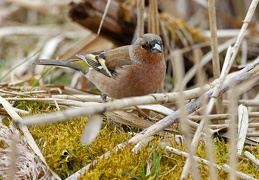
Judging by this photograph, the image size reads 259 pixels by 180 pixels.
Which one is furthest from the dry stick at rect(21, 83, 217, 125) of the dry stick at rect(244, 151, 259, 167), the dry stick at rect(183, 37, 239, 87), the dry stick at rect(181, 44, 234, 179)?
the dry stick at rect(183, 37, 239, 87)

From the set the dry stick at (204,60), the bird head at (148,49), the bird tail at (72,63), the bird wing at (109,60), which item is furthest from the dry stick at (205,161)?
the dry stick at (204,60)

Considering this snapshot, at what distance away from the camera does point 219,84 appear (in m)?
2.51

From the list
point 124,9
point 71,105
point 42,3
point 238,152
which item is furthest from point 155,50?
point 42,3

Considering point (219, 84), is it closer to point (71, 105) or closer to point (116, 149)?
point (116, 149)

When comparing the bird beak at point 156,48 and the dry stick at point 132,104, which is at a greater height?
the dry stick at point 132,104

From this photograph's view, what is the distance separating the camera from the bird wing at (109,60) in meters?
3.33

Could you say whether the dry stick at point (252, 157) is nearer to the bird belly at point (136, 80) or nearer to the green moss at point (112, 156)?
the green moss at point (112, 156)

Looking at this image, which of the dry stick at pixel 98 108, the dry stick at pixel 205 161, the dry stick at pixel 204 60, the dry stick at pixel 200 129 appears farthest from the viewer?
the dry stick at pixel 204 60

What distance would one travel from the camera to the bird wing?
3.33 m

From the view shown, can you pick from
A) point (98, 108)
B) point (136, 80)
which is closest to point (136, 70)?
point (136, 80)

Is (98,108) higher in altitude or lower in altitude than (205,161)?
higher

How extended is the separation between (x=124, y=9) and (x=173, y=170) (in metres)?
2.48

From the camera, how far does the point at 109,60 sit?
3426 millimetres

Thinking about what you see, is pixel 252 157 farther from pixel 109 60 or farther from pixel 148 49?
pixel 109 60
